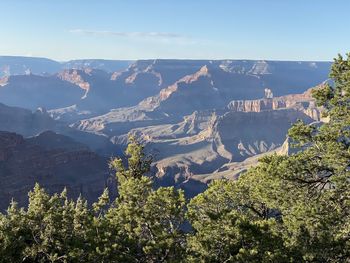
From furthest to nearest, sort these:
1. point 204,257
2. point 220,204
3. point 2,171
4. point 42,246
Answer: point 2,171 < point 220,204 < point 204,257 < point 42,246

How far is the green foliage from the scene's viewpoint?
23141 mm

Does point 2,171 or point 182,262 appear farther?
point 2,171

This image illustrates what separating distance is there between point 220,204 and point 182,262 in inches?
362

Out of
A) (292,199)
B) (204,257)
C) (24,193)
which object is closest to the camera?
(204,257)

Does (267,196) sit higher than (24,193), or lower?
higher

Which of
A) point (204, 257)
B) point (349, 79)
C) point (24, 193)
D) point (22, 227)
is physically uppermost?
point (349, 79)

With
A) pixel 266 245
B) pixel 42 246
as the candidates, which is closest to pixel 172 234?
pixel 266 245

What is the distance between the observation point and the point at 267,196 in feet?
97.0

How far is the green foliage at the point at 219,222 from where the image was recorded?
2314 cm

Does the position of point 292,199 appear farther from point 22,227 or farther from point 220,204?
point 22,227

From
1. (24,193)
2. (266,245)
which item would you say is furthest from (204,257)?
(24,193)

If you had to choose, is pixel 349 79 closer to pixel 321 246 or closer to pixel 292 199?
pixel 292 199

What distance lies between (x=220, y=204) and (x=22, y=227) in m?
14.1

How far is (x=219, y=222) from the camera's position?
83.0ft
